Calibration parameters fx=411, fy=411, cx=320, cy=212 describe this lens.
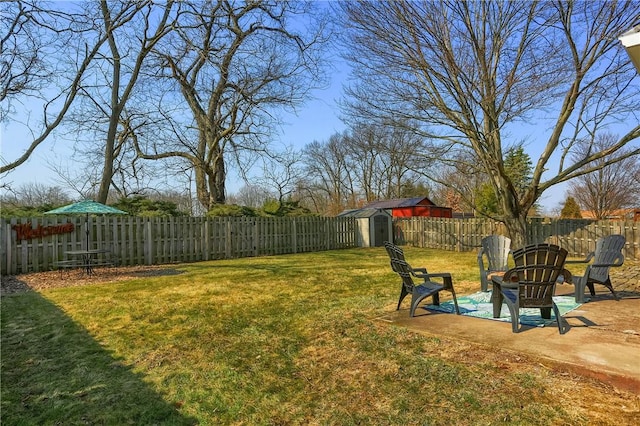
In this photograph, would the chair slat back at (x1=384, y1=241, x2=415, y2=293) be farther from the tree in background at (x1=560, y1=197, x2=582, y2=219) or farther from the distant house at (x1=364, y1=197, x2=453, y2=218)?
the tree in background at (x1=560, y1=197, x2=582, y2=219)

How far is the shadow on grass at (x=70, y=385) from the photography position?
2.91 metres

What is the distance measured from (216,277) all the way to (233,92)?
11674mm

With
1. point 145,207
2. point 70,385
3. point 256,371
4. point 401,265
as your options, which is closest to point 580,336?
point 401,265

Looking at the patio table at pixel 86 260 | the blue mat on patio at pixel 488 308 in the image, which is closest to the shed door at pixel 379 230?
the patio table at pixel 86 260

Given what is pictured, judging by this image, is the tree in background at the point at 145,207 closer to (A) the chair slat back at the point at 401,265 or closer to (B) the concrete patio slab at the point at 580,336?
(A) the chair slat back at the point at 401,265

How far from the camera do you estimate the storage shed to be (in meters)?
19.6

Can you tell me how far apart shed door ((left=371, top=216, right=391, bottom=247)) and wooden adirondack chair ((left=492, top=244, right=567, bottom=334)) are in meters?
15.1

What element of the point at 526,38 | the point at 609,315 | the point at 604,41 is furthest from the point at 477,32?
the point at 609,315

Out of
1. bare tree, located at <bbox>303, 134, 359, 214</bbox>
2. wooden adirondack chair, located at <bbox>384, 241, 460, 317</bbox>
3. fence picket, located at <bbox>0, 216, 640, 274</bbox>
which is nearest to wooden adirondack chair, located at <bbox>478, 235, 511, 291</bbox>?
fence picket, located at <bbox>0, 216, 640, 274</bbox>

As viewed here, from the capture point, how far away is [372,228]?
1964cm

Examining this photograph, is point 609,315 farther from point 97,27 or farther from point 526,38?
point 97,27

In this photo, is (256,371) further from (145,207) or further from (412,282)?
(145,207)

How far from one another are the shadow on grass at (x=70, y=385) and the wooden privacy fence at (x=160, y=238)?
658cm

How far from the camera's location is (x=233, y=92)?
1873 centimetres
